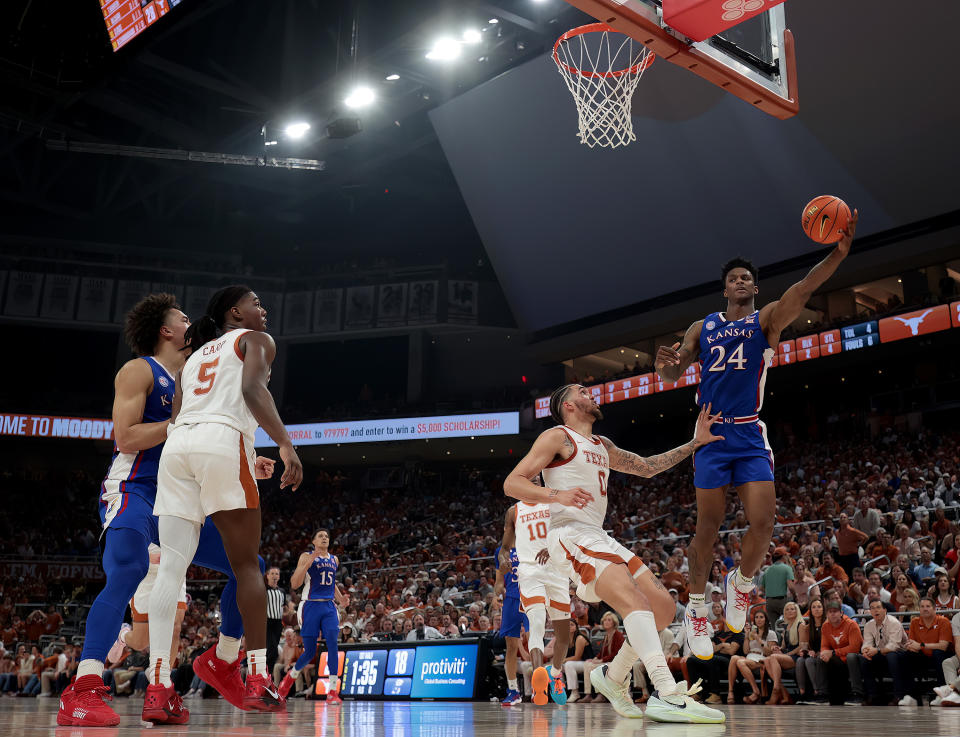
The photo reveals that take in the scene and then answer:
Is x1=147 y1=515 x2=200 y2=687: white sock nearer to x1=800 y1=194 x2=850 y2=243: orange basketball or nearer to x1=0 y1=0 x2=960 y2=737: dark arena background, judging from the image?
x1=0 y1=0 x2=960 y2=737: dark arena background

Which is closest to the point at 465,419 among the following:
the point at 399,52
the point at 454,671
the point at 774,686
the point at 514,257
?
the point at 514,257

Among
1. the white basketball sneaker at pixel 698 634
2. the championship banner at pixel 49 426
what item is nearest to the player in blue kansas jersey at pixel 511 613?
the white basketball sneaker at pixel 698 634

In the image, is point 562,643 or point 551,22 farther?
point 551,22

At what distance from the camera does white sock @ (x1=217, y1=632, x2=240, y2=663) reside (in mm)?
4301

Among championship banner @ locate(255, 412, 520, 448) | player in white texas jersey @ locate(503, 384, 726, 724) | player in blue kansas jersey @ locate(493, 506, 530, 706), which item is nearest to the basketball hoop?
player in blue kansas jersey @ locate(493, 506, 530, 706)

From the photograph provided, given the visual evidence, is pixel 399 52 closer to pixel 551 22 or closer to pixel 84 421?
pixel 551 22

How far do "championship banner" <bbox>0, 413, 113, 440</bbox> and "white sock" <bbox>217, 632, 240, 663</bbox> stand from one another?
27.1 m

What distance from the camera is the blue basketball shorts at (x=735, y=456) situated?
17.6 feet

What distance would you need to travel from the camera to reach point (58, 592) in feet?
84.1

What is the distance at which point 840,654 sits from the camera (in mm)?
9094

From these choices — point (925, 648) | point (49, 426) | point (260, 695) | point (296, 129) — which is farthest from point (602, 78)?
point (49, 426)

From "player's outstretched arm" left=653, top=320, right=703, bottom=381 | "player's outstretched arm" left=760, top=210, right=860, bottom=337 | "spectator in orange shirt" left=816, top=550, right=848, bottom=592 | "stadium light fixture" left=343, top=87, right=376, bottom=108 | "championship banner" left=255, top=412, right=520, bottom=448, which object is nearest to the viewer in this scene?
"player's outstretched arm" left=760, top=210, right=860, bottom=337

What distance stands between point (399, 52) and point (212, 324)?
1865 cm

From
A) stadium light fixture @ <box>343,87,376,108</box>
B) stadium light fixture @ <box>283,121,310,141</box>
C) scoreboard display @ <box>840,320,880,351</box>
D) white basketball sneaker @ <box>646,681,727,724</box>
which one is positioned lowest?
white basketball sneaker @ <box>646,681,727,724</box>
